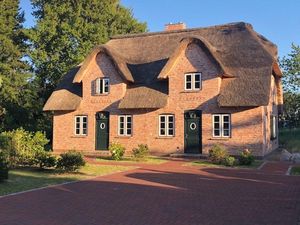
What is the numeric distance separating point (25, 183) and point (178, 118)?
1388cm

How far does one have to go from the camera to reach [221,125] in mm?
25594

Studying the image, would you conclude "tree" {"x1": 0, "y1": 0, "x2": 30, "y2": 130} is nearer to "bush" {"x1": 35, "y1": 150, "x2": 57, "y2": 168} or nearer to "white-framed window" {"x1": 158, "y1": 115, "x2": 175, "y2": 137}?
"white-framed window" {"x1": 158, "y1": 115, "x2": 175, "y2": 137}

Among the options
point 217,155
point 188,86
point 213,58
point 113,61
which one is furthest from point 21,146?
point 213,58

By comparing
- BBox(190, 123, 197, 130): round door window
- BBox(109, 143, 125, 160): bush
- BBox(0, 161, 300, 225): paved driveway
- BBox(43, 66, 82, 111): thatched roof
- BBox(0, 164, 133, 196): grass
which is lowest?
BBox(0, 161, 300, 225): paved driveway

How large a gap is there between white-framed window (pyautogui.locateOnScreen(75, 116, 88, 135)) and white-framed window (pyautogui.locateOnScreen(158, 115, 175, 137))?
5.99m

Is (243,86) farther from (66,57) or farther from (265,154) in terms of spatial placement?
(66,57)

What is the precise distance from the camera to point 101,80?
29875 millimetres

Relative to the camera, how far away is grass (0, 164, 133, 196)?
14012 millimetres

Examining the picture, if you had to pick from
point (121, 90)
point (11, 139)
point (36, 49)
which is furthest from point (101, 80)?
point (36, 49)

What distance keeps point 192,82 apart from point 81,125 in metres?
9.04

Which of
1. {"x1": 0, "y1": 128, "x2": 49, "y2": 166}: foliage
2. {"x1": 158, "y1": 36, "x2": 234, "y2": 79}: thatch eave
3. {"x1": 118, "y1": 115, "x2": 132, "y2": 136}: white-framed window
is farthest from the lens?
{"x1": 118, "y1": 115, "x2": 132, "y2": 136}: white-framed window

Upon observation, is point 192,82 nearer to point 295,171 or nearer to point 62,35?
point 295,171

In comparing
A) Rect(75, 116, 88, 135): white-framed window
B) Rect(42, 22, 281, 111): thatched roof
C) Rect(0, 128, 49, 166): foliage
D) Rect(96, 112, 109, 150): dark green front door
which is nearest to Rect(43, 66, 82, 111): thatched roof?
Rect(75, 116, 88, 135): white-framed window

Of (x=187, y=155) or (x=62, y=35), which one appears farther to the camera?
(x=62, y=35)
